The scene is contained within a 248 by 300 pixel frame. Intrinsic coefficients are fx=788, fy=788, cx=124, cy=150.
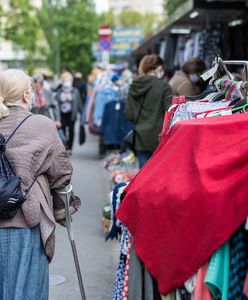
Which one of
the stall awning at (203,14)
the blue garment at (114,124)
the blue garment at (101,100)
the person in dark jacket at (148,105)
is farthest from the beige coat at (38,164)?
the blue garment at (101,100)

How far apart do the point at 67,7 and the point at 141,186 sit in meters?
56.1

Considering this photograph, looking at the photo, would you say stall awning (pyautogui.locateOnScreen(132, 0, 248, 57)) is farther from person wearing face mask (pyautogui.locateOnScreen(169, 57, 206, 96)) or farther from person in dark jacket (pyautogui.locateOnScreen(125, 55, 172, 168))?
person in dark jacket (pyautogui.locateOnScreen(125, 55, 172, 168))

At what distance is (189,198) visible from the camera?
3807 millimetres

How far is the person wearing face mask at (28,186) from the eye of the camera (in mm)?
4473

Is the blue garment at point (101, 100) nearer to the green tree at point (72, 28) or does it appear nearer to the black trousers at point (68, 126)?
the black trousers at point (68, 126)

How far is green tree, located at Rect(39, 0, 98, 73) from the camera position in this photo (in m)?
57.7

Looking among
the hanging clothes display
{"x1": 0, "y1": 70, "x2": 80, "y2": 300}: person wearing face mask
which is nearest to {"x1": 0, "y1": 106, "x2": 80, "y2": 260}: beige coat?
{"x1": 0, "y1": 70, "x2": 80, "y2": 300}: person wearing face mask

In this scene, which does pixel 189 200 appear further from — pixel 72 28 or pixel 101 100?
pixel 72 28

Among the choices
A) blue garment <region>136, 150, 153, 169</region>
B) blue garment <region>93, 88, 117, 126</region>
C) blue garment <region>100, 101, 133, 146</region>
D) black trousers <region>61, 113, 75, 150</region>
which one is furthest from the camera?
black trousers <region>61, 113, 75, 150</region>

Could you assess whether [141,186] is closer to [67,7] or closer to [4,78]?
[4,78]

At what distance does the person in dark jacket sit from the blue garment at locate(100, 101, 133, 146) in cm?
494

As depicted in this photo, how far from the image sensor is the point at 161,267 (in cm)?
401

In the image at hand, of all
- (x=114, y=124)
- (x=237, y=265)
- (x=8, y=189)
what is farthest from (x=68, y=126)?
(x=237, y=265)

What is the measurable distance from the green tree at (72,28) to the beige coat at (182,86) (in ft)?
156
